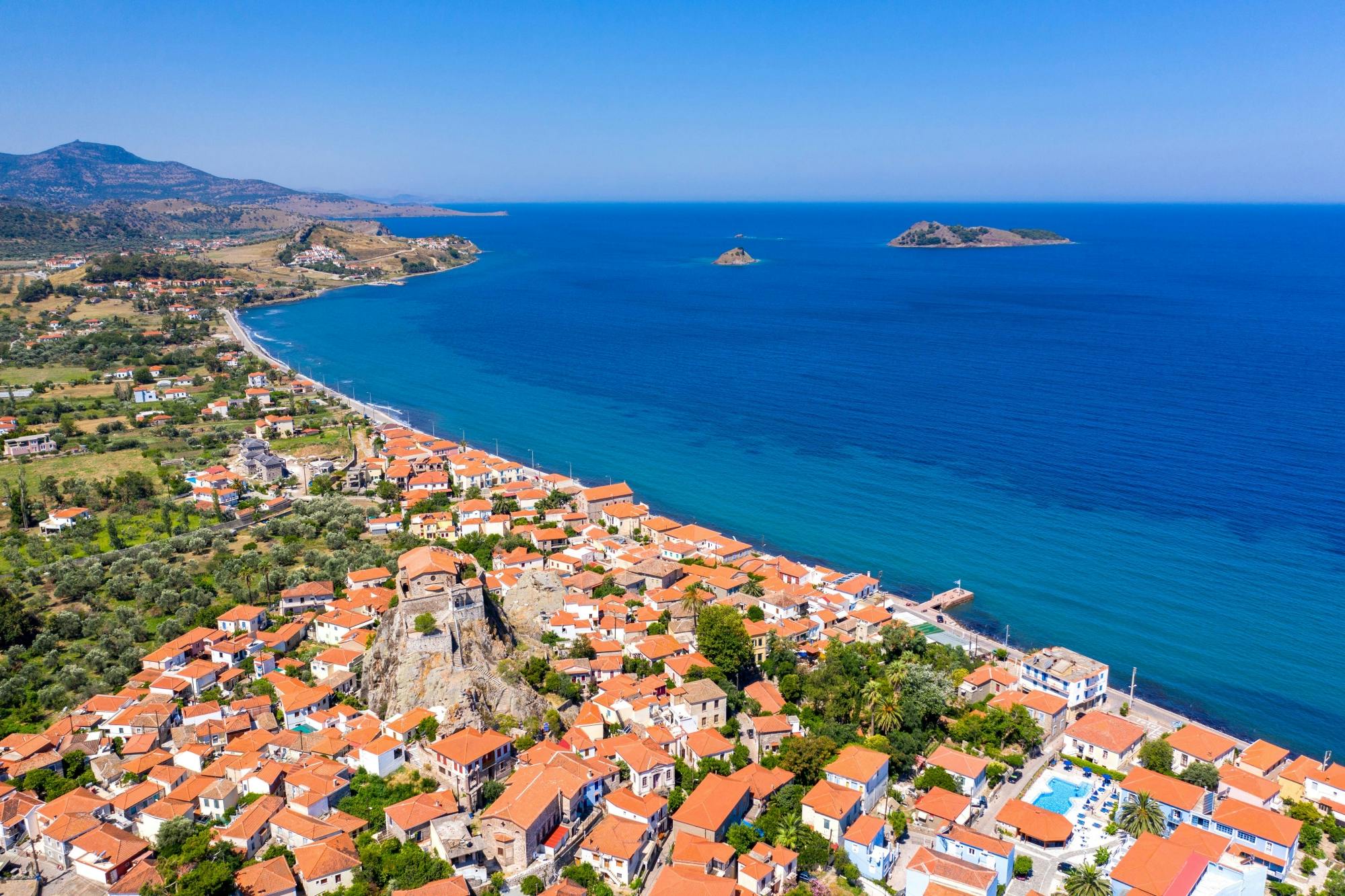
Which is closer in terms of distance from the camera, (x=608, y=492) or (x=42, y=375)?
(x=608, y=492)

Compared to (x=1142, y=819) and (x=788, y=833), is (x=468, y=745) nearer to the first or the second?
(x=788, y=833)

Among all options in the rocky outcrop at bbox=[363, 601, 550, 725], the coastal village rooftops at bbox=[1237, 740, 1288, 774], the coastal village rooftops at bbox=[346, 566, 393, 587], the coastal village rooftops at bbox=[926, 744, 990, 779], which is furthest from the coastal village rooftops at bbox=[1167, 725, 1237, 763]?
the coastal village rooftops at bbox=[346, 566, 393, 587]

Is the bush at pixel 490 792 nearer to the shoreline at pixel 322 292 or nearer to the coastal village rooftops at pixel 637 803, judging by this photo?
the coastal village rooftops at pixel 637 803

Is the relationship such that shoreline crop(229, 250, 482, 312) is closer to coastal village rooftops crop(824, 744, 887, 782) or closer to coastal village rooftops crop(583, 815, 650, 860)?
coastal village rooftops crop(583, 815, 650, 860)

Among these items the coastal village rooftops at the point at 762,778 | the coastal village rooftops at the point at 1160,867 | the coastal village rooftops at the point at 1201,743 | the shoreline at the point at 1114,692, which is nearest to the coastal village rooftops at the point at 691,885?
the coastal village rooftops at the point at 762,778

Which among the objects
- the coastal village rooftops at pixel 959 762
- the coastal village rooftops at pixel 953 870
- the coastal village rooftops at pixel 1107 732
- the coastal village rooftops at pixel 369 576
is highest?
the coastal village rooftops at pixel 369 576

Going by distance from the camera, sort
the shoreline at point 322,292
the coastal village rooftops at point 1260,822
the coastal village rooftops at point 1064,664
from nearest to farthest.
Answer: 1. the coastal village rooftops at point 1260,822
2. the coastal village rooftops at point 1064,664
3. the shoreline at point 322,292

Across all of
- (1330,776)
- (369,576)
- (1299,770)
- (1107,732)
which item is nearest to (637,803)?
(1107,732)
